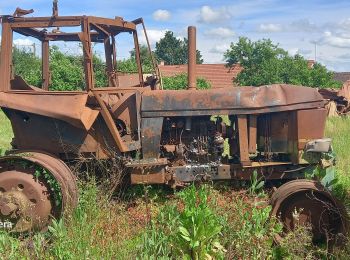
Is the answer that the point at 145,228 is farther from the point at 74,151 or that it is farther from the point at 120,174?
the point at 74,151

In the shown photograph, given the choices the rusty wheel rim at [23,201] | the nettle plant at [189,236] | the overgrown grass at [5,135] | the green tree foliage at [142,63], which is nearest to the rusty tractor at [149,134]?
the rusty wheel rim at [23,201]

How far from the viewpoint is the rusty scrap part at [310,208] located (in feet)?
15.7

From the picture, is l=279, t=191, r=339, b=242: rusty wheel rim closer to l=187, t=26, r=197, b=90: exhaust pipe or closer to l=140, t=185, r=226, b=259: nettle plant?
l=140, t=185, r=226, b=259: nettle plant

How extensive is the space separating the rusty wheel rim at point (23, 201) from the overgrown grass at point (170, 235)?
193 mm

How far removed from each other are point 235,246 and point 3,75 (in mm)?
3215

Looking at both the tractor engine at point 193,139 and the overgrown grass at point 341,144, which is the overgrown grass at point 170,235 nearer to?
the tractor engine at point 193,139

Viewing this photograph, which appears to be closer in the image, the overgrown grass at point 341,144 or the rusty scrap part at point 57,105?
the rusty scrap part at point 57,105

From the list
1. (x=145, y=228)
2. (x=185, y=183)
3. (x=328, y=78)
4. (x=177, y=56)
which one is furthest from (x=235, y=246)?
(x=177, y=56)

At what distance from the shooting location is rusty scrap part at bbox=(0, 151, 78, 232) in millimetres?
4910

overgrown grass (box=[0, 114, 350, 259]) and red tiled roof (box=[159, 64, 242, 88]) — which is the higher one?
red tiled roof (box=[159, 64, 242, 88])

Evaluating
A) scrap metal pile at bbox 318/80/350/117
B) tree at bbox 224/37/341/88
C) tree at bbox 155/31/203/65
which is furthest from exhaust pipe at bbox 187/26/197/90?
tree at bbox 155/31/203/65

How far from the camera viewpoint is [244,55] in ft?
96.7

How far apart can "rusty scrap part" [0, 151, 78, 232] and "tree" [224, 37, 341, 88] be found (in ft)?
71.7

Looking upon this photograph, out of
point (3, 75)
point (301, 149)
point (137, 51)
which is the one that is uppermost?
point (137, 51)
